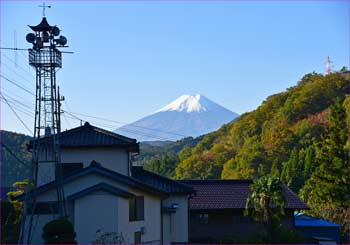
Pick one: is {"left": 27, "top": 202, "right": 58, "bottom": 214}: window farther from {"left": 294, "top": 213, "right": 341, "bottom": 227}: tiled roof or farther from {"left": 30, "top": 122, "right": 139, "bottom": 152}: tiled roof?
{"left": 294, "top": 213, "right": 341, "bottom": 227}: tiled roof

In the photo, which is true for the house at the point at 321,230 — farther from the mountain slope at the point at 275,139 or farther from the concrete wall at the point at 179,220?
the mountain slope at the point at 275,139

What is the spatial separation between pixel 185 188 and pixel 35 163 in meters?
7.66

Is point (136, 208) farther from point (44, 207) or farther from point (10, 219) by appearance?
point (10, 219)

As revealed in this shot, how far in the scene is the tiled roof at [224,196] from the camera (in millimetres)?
32500

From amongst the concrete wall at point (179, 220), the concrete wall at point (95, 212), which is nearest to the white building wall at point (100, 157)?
the concrete wall at point (179, 220)

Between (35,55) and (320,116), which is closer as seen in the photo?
(35,55)

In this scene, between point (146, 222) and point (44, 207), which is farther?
point (146, 222)

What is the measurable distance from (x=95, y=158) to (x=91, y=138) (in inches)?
34.9

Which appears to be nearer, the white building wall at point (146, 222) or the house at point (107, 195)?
the house at point (107, 195)

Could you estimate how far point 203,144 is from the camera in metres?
95.9

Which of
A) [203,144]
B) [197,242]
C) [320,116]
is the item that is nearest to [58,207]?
[197,242]

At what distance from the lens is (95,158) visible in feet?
83.0

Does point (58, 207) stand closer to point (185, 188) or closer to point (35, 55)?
point (35, 55)

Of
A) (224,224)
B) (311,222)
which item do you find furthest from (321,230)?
(224,224)
